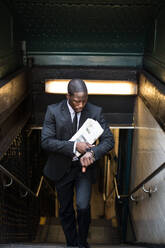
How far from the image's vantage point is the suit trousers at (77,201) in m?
3.14

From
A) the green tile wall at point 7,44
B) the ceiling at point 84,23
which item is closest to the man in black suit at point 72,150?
the green tile wall at point 7,44

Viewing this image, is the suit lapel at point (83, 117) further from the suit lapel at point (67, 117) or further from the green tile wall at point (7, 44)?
the green tile wall at point (7, 44)

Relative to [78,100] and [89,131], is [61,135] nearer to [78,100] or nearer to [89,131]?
[89,131]

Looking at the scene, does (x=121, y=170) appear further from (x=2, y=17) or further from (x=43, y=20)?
(x=2, y=17)

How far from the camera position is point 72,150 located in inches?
117

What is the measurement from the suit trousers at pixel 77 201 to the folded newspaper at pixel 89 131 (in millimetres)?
320

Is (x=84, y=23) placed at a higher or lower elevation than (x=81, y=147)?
higher

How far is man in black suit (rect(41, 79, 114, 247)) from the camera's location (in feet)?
9.82

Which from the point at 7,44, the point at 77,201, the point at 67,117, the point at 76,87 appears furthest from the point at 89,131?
the point at 7,44

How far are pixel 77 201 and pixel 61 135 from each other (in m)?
0.75

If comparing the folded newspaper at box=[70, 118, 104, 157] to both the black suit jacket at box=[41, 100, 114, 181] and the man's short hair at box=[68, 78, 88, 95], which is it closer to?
the black suit jacket at box=[41, 100, 114, 181]

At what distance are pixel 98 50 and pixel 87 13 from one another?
817 millimetres

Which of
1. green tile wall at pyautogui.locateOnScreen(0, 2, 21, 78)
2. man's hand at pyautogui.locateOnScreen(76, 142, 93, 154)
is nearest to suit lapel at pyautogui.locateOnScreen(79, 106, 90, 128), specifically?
man's hand at pyautogui.locateOnScreen(76, 142, 93, 154)

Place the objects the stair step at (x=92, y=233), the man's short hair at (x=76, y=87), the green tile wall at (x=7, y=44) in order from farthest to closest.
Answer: the stair step at (x=92, y=233)
the green tile wall at (x=7, y=44)
the man's short hair at (x=76, y=87)
